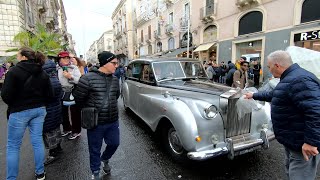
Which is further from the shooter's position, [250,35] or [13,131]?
[250,35]

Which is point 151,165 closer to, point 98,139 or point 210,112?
point 98,139

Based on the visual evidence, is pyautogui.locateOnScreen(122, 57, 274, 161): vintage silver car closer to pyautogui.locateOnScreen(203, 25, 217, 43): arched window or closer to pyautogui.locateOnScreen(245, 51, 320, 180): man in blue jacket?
pyautogui.locateOnScreen(245, 51, 320, 180): man in blue jacket

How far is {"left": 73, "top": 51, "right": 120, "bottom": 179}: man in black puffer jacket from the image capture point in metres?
2.75

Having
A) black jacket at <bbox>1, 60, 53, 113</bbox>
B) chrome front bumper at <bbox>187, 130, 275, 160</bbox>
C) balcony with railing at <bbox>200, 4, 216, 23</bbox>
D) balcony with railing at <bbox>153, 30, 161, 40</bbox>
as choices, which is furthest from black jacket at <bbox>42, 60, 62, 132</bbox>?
balcony with railing at <bbox>153, 30, 161, 40</bbox>

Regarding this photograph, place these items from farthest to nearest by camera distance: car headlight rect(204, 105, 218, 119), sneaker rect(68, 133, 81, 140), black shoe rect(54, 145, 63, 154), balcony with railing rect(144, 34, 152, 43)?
balcony with railing rect(144, 34, 152, 43), sneaker rect(68, 133, 81, 140), black shoe rect(54, 145, 63, 154), car headlight rect(204, 105, 218, 119)

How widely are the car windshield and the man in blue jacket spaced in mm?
2632

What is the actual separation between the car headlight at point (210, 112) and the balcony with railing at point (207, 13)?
54.9 ft

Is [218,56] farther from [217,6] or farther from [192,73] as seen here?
[192,73]

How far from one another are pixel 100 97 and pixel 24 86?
944 mm

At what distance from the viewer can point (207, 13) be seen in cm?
1878

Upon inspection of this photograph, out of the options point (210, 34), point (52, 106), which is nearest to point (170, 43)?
point (210, 34)

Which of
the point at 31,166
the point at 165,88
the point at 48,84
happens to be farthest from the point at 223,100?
the point at 31,166

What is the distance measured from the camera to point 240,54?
16.8 metres

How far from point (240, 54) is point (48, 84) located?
16201 mm
